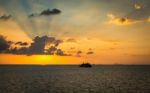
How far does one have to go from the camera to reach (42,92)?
89.2 m

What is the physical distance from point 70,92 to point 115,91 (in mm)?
16674

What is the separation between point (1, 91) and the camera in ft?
302

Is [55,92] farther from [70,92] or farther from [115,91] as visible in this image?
[115,91]

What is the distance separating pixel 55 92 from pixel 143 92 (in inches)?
1261

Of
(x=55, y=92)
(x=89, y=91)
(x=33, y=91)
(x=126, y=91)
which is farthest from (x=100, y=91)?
(x=33, y=91)

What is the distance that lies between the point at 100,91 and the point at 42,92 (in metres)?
21.1

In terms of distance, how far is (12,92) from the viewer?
293 feet

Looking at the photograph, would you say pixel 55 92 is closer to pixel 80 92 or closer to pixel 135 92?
pixel 80 92

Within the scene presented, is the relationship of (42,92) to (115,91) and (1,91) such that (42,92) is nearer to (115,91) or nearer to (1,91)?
(1,91)

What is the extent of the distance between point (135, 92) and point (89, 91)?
16.9 meters

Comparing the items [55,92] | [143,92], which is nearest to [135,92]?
[143,92]

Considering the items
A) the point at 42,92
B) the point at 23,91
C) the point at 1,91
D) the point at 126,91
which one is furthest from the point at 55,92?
the point at 126,91

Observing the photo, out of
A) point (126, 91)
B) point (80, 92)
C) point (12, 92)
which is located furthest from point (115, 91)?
point (12, 92)

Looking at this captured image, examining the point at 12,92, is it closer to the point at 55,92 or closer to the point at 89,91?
the point at 55,92
